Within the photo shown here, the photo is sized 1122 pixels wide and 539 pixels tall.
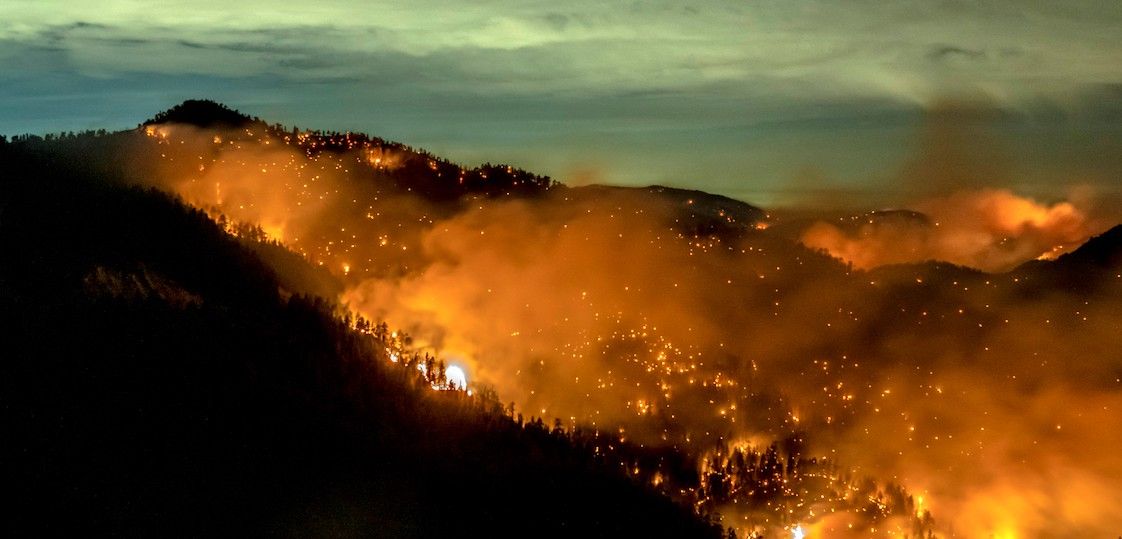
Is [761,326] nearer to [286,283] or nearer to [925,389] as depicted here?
[925,389]

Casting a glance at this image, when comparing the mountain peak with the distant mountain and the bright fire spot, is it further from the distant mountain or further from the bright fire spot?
the distant mountain

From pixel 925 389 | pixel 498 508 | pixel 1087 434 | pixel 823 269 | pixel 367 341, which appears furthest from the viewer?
pixel 823 269

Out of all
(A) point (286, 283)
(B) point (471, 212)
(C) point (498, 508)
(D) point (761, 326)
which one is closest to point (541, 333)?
(B) point (471, 212)

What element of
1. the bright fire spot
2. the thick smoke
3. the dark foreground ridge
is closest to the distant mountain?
the thick smoke

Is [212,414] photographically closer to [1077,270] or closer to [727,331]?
[727,331]

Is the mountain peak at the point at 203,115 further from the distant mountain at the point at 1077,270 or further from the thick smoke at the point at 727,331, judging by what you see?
the distant mountain at the point at 1077,270

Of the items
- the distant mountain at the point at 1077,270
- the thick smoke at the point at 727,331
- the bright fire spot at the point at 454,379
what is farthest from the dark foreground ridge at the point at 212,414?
the distant mountain at the point at 1077,270
